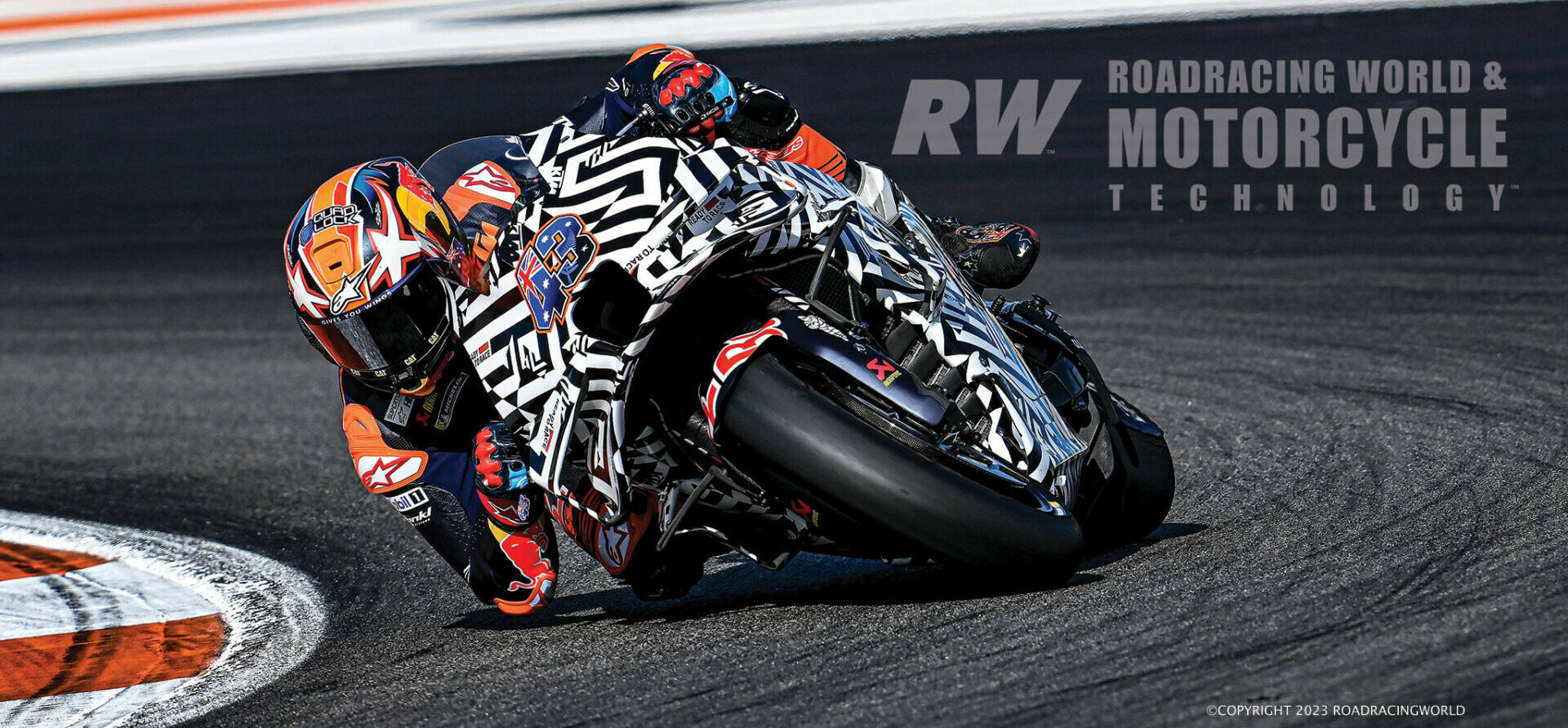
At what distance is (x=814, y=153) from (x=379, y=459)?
1473 millimetres

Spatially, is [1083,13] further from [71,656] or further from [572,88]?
[71,656]

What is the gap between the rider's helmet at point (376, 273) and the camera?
13.5 feet

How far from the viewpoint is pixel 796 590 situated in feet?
15.3

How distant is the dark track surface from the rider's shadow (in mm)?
22

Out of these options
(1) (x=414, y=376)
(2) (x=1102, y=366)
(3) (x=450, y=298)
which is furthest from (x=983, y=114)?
(3) (x=450, y=298)

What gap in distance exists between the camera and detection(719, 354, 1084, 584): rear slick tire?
11.5 feet

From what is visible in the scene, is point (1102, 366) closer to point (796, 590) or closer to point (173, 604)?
point (796, 590)

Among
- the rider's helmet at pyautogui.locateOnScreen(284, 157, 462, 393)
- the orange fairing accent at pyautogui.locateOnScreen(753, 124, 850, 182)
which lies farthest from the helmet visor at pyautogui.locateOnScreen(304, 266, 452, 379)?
the orange fairing accent at pyautogui.locateOnScreen(753, 124, 850, 182)

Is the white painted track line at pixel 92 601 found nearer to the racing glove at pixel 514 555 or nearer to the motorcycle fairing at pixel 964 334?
the racing glove at pixel 514 555

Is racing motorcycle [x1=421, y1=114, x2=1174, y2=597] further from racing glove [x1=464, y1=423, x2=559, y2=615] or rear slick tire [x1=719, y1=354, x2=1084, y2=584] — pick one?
racing glove [x1=464, y1=423, x2=559, y2=615]

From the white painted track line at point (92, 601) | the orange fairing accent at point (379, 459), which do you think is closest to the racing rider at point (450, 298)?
the orange fairing accent at point (379, 459)

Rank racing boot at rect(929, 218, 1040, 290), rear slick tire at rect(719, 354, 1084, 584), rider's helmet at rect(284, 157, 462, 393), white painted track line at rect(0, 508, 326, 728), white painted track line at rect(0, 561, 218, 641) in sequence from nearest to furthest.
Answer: rear slick tire at rect(719, 354, 1084, 584), rider's helmet at rect(284, 157, 462, 393), white painted track line at rect(0, 508, 326, 728), racing boot at rect(929, 218, 1040, 290), white painted track line at rect(0, 561, 218, 641)

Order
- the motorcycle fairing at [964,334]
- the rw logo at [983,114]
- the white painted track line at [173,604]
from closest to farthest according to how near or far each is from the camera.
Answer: the motorcycle fairing at [964,334]
the white painted track line at [173,604]
the rw logo at [983,114]

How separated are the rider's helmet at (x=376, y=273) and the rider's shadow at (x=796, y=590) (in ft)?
3.02
